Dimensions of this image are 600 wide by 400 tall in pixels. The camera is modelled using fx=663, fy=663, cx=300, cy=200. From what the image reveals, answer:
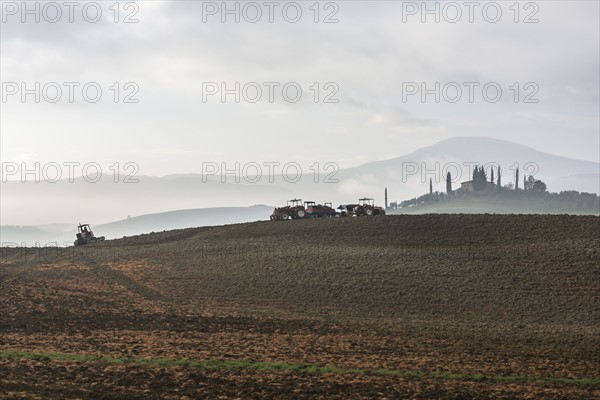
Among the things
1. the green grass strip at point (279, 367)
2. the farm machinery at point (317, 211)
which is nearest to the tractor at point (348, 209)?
the farm machinery at point (317, 211)

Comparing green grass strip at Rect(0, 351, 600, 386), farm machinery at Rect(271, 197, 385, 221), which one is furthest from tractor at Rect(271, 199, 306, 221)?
green grass strip at Rect(0, 351, 600, 386)

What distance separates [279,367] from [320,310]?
1440cm

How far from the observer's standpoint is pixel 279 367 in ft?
77.2

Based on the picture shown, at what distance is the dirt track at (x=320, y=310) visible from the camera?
22.0 meters

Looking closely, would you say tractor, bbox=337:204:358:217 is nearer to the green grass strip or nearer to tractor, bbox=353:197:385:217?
tractor, bbox=353:197:385:217

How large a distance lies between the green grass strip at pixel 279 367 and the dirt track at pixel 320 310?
14 cm

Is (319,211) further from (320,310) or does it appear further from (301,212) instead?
(320,310)

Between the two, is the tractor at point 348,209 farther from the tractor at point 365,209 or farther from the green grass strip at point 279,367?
the green grass strip at point 279,367

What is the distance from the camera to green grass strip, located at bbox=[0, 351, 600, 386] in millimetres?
22734

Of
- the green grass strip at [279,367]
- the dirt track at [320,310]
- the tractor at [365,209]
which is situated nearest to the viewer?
the dirt track at [320,310]

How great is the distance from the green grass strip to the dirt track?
0.14 m

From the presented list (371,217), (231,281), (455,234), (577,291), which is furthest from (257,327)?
(371,217)

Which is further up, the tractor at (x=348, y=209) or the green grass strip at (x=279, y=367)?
the tractor at (x=348, y=209)

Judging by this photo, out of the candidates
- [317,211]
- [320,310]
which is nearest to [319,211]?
[317,211]
